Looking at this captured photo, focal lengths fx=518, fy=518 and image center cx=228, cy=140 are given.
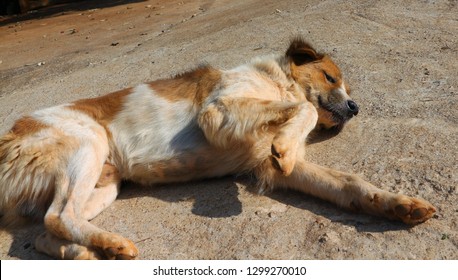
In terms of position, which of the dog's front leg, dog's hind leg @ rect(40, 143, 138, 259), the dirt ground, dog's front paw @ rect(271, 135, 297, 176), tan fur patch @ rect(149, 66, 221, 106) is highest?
tan fur patch @ rect(149, 66, 221, 106)

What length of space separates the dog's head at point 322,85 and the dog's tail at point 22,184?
2.35 meters

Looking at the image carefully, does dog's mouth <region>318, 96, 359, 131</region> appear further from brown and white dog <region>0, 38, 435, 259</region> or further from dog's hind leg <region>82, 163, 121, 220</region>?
dog's hind leg <region>82, 163, 121, 220</region>

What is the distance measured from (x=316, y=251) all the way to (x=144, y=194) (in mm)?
1596

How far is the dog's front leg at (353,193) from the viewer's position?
328 centimetres

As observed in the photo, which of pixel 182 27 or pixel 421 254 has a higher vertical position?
pixel 421 254

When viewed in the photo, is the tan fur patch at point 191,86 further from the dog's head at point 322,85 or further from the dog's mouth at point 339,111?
the dog's mouth at point 339,111

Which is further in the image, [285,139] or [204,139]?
[204,139]

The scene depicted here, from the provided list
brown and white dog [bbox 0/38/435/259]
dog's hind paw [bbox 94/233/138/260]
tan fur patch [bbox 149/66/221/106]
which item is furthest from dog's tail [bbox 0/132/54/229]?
tan fur patch [bbox 149/66/221/106]

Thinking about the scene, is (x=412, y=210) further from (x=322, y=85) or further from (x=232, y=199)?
(x=322, y=85)

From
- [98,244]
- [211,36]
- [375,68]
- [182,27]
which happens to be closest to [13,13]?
[182,27]

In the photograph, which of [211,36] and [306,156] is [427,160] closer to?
[306,156]

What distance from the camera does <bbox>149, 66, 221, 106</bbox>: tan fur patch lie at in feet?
14.6

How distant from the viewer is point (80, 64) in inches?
363

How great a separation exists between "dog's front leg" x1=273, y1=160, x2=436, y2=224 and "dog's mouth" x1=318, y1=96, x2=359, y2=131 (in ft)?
2.61
